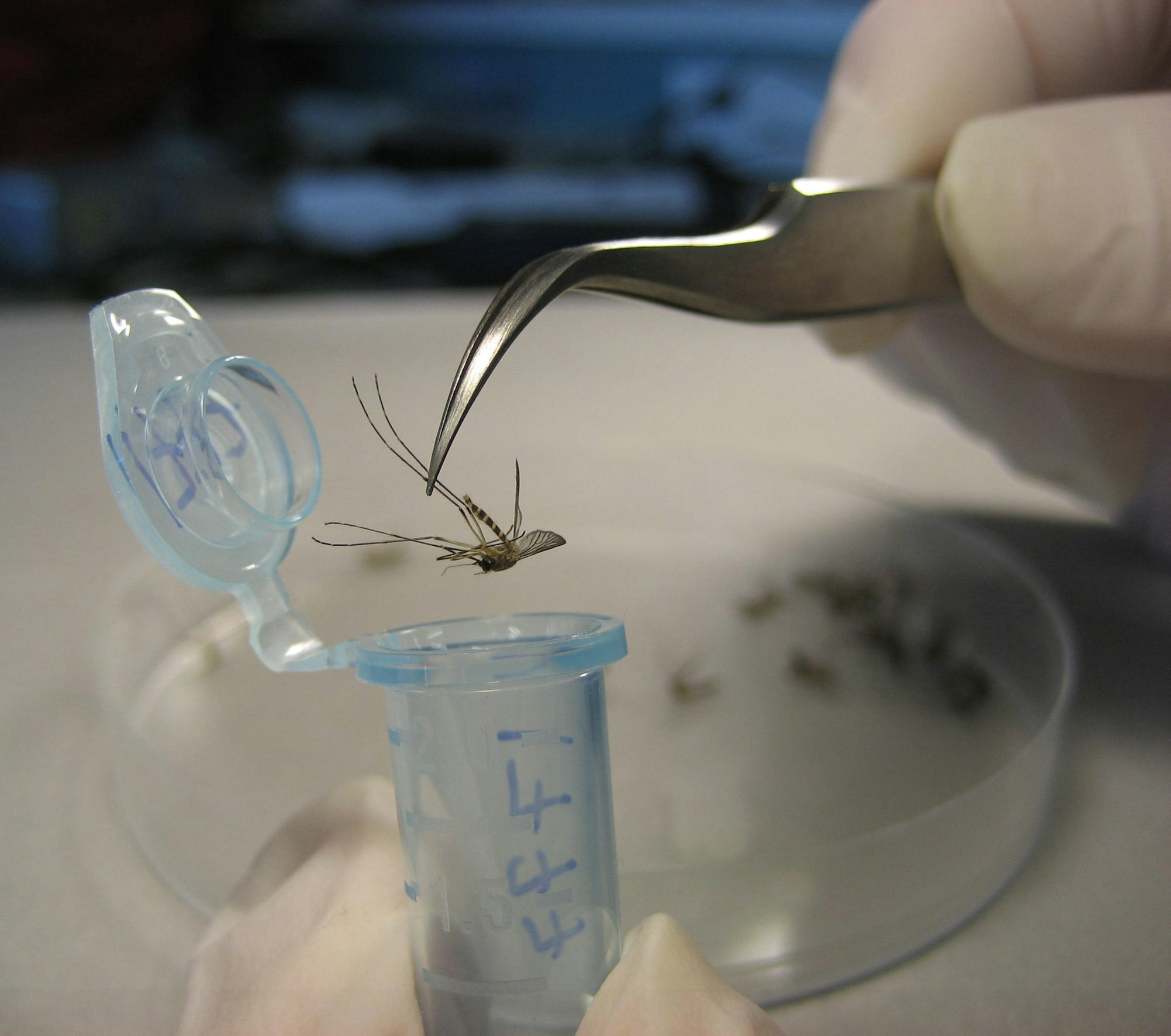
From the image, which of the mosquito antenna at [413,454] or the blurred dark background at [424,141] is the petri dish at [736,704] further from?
the blurred dark background at [424,141]

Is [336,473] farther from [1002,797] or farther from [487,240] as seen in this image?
[487,240]

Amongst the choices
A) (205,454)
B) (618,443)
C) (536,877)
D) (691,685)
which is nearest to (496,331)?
(205,454)

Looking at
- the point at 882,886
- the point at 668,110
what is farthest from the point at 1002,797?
the point at 668,110

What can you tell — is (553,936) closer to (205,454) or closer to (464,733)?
(464,733)

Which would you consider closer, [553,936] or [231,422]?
[553,936]

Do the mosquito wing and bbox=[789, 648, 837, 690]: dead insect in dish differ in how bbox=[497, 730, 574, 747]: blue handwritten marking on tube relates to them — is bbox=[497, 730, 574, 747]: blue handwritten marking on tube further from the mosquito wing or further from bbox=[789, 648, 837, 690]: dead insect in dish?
bbox=[789, 648, 837, 690]: dead insect in dish

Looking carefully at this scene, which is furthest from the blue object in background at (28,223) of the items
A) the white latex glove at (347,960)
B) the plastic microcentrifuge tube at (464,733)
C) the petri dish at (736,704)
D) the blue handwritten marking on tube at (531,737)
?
the blue handwritten marking on tube at (531,737)
